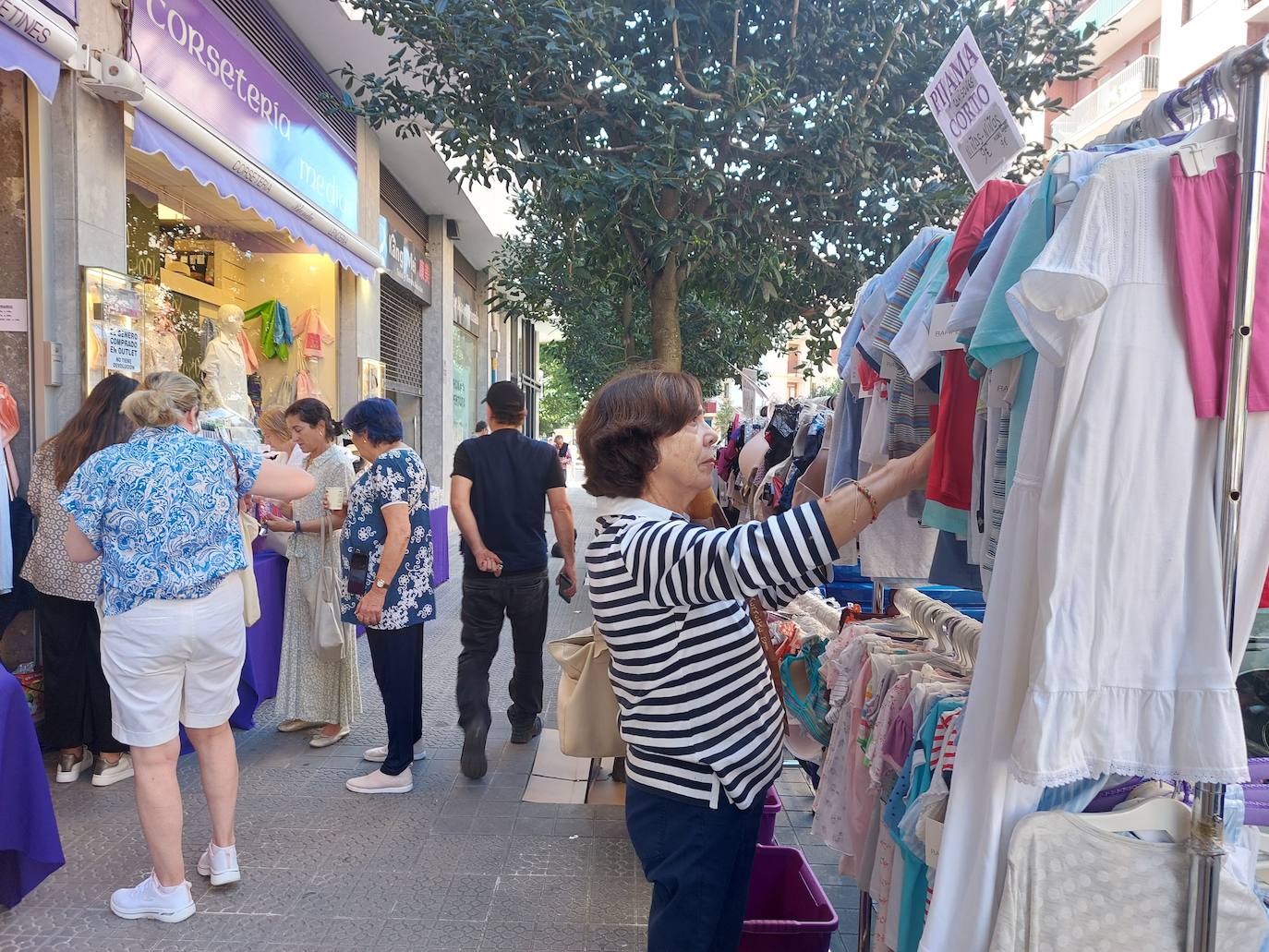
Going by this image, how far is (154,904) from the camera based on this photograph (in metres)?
3.25

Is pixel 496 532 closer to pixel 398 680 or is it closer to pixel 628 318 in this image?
pixel 398 680

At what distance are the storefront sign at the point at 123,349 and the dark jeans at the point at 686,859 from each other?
4.73 metres

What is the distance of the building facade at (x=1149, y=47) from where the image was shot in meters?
17.0

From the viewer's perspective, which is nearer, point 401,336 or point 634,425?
point 634,425

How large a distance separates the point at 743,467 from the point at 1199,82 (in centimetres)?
444

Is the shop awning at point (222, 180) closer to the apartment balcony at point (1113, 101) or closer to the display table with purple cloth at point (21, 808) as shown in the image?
the display table with purple cloth at point (21, 808)

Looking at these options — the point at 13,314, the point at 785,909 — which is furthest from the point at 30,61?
the point at 785,909

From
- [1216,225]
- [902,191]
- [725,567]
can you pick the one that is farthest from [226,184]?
[1216,225]

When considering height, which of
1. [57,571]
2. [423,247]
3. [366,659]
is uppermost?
[423,247]

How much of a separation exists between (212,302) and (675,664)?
24.0ft

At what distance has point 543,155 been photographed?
557 cm

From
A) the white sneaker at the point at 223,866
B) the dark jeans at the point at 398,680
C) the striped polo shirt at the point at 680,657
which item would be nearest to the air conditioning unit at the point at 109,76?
the dark jeans at the point at 398,680

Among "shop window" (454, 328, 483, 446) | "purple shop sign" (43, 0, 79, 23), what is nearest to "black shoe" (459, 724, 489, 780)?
"purple shop sign" (43, 0, 79, 23)

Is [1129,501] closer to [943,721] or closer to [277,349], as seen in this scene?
[943,721]
